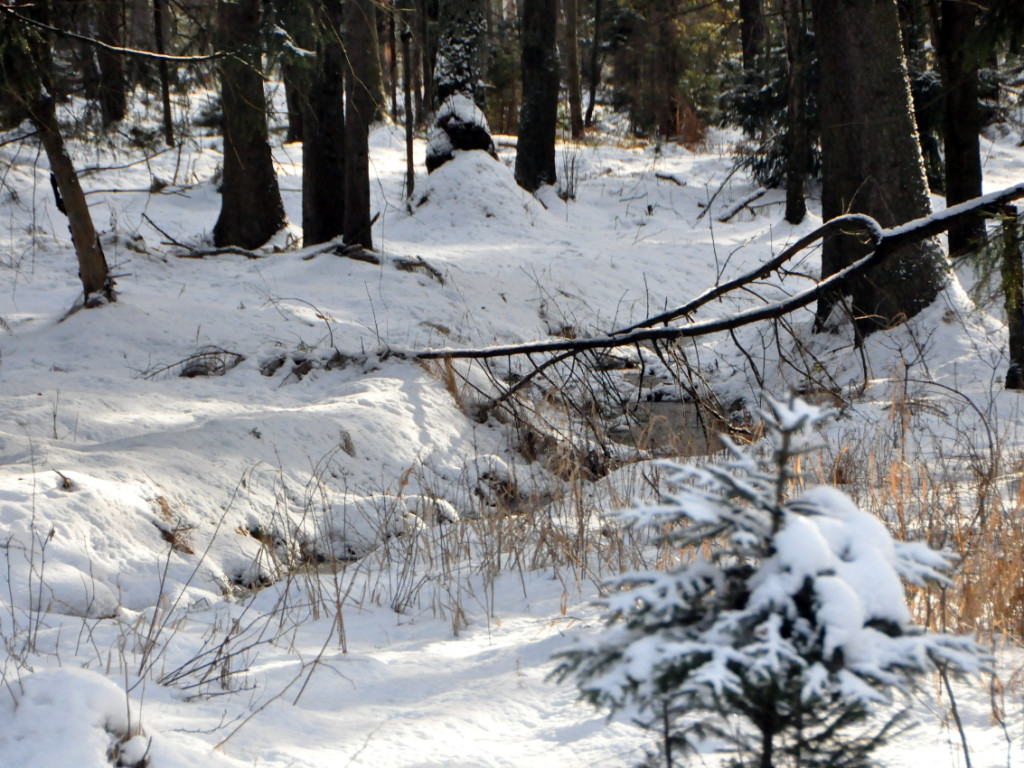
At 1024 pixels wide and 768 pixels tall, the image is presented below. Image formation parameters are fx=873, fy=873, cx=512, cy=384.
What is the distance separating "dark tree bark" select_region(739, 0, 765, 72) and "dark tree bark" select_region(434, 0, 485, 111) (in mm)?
5458

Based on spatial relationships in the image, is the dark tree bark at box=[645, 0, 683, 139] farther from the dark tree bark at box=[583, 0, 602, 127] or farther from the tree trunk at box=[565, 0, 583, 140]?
the dark tree bark at box=[583, 0, 602, 127]

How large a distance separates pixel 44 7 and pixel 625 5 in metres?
20.3

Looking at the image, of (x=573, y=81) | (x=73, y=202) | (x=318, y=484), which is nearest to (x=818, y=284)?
(x=318, y=484)

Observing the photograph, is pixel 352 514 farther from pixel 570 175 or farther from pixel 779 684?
pixel 570 175

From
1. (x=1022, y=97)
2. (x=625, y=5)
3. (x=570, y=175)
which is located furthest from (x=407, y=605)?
(x=625, y=5)

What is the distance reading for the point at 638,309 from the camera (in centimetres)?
975

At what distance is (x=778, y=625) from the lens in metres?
1.01

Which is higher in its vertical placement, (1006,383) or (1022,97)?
(1022,97)

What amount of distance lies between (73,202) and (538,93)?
8.90 metres

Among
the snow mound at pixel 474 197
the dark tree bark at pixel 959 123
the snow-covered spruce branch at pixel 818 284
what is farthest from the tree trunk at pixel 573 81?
the snow-covered spruce branch at pixel 818 284

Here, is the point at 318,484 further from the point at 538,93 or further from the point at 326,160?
the point at 538,93

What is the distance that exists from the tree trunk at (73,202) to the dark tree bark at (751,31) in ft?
40.7

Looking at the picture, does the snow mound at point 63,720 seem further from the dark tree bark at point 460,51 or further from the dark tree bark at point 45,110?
the dark tree bark at point 460,51

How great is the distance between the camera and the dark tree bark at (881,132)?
22.7 ft
